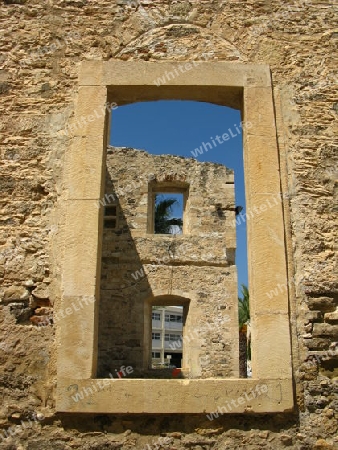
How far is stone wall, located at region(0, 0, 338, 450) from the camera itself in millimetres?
3566

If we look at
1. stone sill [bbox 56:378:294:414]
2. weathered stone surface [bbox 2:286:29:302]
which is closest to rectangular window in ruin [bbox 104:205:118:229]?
weathered stone surface [bbox 2:286:29:302]

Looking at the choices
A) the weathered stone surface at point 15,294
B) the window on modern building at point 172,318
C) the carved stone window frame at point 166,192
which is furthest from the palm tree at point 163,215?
the window on modern building at point 172,318

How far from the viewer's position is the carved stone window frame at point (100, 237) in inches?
140

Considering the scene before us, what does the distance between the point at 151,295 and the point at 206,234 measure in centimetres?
195

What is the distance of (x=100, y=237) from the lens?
4.12 metres

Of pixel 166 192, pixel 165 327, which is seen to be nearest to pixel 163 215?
pixel 166 192

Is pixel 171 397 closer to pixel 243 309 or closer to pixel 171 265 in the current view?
pixel 171 265

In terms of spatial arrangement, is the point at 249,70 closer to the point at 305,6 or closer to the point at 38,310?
the point at 305,6

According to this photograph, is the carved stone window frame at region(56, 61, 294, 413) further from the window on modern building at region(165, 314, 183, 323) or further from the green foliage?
the window on modern building at region(165, 314, 183, 323)

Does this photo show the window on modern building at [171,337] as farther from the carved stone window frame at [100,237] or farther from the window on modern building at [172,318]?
the carved stone window frame at [100,237]

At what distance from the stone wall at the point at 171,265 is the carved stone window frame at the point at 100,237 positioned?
19.1 ft

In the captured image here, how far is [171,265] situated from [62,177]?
615 centimetres

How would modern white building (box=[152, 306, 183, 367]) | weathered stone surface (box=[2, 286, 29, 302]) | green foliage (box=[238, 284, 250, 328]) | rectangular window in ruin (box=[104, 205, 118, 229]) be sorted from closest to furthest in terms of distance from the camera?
1. weathered stone surface (box=[2, 286, 29, 302])
2. rectangular window in ruin (box=[104, 205, 118, 229])
3. green foliage (box=[238, 284, 250, 328])
4. modern white building (box=[152, 306, 183, 367])

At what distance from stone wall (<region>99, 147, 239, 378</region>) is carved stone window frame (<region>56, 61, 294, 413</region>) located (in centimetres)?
583
